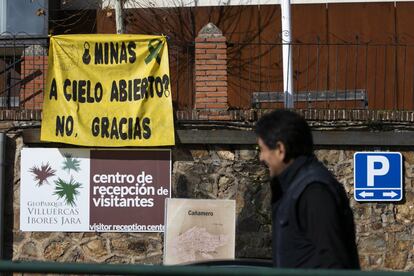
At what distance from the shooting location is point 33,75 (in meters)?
9.79

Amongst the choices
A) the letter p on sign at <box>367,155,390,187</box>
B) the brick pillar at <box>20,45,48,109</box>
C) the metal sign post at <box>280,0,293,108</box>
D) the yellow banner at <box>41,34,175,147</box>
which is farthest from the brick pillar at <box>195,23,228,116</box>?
the brick pillar at <box>20,45,48,109</box>

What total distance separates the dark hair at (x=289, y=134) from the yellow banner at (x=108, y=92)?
5731mm

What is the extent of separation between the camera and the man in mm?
2996

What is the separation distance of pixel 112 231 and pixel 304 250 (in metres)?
6.25

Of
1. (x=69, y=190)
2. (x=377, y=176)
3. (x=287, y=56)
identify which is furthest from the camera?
(x=287, y=56)

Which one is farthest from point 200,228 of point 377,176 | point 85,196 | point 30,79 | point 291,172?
point 291,172

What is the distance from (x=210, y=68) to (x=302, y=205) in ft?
21.0

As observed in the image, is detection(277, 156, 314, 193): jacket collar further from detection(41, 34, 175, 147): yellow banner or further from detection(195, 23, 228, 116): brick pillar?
detection(195, 23, 228, 116): brick pillar

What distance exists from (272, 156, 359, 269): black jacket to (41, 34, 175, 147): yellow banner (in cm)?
582

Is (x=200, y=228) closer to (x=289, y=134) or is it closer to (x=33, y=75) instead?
(x=33, y=75)

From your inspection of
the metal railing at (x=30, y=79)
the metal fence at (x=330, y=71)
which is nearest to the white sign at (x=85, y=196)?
the metal railing at (x=30, y=79)

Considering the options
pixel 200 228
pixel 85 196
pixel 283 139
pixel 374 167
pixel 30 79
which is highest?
pixel 30 79

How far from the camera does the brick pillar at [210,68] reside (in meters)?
9.28

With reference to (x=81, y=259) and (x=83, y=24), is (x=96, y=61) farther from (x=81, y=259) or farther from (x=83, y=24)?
(x=83, y=24)
